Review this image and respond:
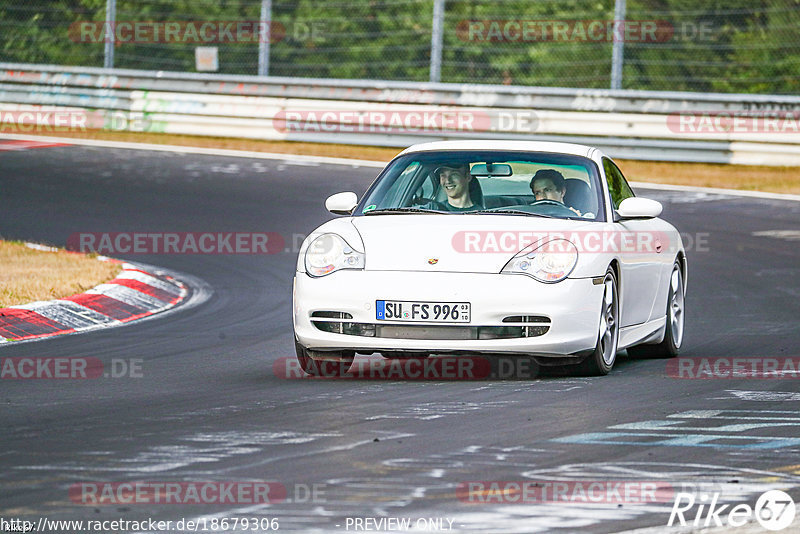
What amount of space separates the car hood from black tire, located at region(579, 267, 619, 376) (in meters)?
0.39

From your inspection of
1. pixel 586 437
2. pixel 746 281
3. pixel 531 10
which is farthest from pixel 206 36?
pixel 586 437

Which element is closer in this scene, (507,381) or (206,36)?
(507,381)

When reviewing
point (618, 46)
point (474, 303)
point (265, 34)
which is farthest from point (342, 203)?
point (265, 34)

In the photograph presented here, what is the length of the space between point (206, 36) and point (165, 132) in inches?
122

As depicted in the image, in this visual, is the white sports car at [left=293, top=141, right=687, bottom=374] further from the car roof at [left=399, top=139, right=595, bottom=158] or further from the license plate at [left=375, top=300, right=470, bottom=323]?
the car roof at [left=399, top=139, right=595, bottom=158]

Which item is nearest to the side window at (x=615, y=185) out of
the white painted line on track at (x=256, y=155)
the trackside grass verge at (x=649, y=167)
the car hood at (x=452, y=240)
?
the car hood at (x=452, y=240)

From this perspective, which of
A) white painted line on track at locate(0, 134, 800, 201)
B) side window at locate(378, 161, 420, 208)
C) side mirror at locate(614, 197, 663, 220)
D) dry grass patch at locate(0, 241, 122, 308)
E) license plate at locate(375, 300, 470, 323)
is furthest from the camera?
white painted line on track at locate(0, 134, 800, 201)

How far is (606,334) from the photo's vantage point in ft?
27.3

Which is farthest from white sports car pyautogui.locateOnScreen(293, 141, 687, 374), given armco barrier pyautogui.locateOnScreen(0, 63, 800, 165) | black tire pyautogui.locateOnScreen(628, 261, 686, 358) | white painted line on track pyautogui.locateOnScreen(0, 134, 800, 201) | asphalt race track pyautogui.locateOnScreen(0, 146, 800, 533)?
armco barrier pyautogui.locateOnScreen(0, 63, 800, 165)

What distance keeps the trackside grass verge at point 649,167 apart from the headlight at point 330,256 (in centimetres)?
1239

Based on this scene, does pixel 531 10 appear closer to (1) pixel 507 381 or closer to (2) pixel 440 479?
(1) pixel 507 381

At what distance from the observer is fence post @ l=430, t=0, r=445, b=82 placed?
21.6 metres

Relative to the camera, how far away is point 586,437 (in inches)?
244

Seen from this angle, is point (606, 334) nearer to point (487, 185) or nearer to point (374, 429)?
point (487, 185)
